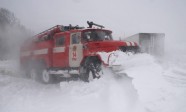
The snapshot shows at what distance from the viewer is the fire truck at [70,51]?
26.0 feet

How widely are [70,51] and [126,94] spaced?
4.26 metres

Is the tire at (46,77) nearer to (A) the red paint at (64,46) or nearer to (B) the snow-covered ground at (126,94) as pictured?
(A) the red paint at (64,46)

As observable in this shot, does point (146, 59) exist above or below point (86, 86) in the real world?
above

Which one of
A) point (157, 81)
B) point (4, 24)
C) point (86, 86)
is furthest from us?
point (4, 24)

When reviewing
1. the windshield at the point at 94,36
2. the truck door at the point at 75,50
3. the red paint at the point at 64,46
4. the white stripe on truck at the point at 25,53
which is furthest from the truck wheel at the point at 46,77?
the windshield at the point at 94,36

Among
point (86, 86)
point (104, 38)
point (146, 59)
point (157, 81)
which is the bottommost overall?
point (86, 86)

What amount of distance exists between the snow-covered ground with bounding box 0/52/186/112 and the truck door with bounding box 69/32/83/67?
4.38 feet

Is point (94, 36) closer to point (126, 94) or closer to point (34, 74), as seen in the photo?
point (126, 94)

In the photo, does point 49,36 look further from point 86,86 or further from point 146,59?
point 146,59

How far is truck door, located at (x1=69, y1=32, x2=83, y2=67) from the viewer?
8.64 metres

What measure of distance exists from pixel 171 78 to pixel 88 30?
4.44 metres

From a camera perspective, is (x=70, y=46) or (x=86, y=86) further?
(x=70, y=46)

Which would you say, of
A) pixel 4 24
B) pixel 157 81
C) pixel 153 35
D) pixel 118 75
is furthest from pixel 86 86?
pixel 4 24

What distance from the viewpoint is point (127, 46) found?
309 inches
